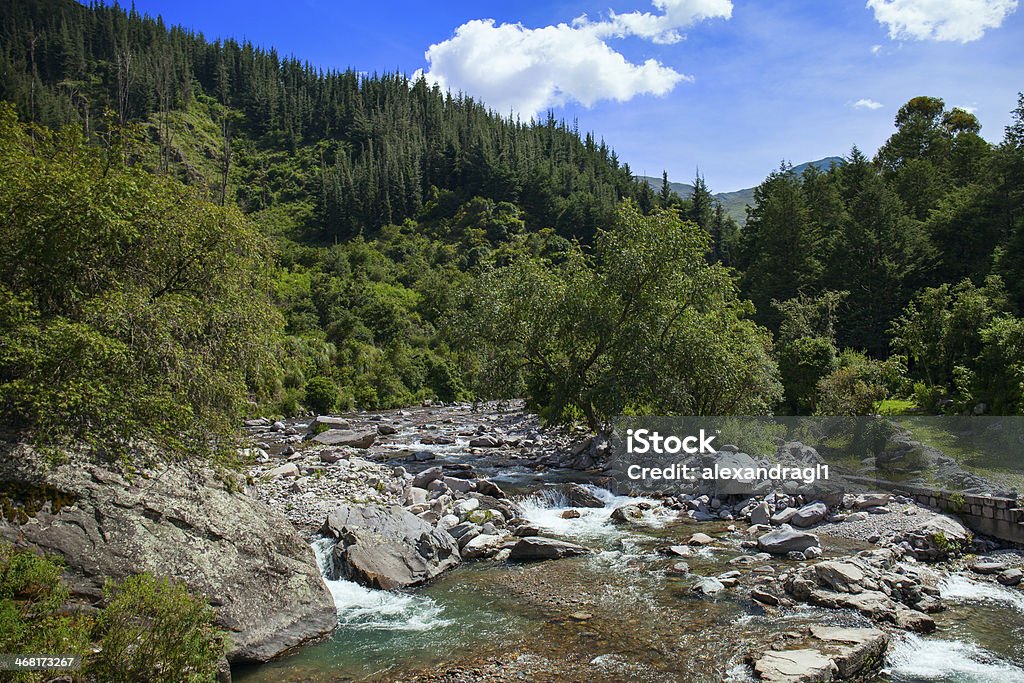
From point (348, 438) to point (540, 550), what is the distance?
16.6 meters

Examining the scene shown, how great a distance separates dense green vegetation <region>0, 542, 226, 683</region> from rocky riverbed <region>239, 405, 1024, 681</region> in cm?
214

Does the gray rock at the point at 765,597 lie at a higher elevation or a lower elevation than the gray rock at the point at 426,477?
higher

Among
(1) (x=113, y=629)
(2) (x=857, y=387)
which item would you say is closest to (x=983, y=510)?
(2) (x=857, y=387)

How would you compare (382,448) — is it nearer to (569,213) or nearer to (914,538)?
(914,538)

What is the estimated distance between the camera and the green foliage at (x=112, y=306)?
31.3 feet

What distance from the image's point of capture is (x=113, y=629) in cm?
696

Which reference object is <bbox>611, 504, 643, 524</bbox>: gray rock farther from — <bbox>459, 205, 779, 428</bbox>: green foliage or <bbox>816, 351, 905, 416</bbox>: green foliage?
<bbox>816, 351, 905, 416</bbox>: green foliage

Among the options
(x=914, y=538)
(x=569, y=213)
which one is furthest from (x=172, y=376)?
(x=569, y=213)

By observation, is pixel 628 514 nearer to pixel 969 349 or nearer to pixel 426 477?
pixel 426 477

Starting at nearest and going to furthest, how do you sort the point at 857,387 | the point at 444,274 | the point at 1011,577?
1. the point at 1011,577
2. the point at 857,387
3. the point at 444,274

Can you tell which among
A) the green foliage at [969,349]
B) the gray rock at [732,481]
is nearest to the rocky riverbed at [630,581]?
the gray rock at [732,481]

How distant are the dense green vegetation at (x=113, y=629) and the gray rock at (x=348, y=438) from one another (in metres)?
19.8

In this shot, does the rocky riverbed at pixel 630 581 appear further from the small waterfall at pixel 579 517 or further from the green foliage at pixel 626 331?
the green foliage at pixel 626 331

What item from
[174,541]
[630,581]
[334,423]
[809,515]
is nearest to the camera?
[174,541]
